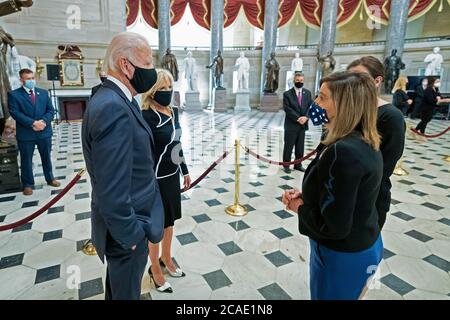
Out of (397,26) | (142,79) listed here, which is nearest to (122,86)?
(142,79)

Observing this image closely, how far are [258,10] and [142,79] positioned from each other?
17973 mm

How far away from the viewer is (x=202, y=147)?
7727 millimetres

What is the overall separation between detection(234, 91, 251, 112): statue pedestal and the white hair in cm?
1546

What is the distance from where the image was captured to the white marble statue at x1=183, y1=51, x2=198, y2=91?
52.9ft

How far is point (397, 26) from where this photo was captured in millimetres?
14648

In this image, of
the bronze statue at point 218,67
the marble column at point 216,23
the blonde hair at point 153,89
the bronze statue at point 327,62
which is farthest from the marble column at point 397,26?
the blonde hair at point 153,89

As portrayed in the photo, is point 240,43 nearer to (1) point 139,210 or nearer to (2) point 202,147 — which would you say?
(2) point 202,147

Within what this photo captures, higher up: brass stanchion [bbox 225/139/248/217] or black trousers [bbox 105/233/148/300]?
black trousers [bbox 105/233/148/300]

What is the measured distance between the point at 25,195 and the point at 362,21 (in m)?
22.0

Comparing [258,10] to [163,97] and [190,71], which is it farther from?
[163,97]

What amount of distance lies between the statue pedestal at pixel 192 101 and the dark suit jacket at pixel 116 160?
15.3 meters

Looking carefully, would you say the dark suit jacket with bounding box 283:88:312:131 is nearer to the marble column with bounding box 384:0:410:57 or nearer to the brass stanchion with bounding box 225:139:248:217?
the brass stanchion with bounding box 225:139:248:217

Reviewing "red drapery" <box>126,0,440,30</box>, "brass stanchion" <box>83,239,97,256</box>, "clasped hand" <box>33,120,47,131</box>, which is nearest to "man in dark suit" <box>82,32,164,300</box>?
"brass stanchion" <box>83,239,97,256</box>
